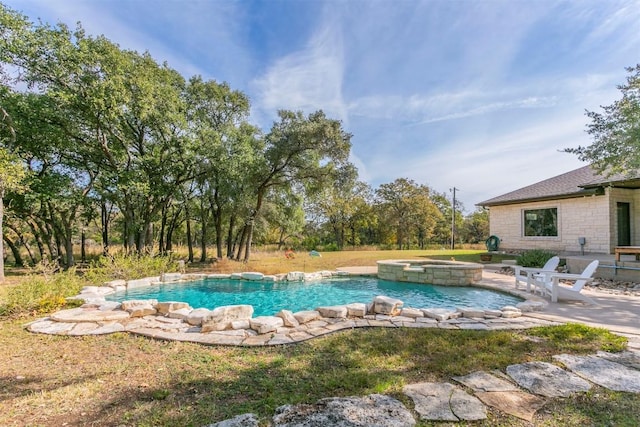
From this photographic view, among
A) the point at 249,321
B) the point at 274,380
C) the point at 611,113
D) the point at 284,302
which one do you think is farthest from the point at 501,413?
the point at 611,113

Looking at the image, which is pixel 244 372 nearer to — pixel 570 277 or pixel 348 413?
pixel 348 413

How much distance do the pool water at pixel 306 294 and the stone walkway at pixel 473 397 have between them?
3.69 metres

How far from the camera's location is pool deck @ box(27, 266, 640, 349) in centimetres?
396

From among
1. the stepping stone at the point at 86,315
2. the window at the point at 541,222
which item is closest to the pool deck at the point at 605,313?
the stepping stone at the point at 86,315

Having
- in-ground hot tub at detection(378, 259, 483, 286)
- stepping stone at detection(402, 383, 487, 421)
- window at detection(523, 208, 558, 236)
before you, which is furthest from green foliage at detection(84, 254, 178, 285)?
window at detection(523, 208, 558, 236)

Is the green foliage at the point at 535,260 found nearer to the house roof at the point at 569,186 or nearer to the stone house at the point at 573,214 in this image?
the stone house at the point at 573,214

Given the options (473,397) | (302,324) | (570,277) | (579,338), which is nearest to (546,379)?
(473,397)

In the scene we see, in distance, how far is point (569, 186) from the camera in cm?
1311

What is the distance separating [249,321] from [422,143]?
14.0 metres

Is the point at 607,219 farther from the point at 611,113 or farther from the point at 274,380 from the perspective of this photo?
the point at 274,380

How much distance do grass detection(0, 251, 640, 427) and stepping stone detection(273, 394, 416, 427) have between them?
15 cm

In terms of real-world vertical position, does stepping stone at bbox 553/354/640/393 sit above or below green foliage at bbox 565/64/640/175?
below

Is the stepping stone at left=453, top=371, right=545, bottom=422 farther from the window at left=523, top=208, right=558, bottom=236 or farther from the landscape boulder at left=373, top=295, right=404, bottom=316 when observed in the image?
the window at left=523, top=208, right=558, bottom=236

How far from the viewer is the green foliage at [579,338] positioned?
339 centimetres
